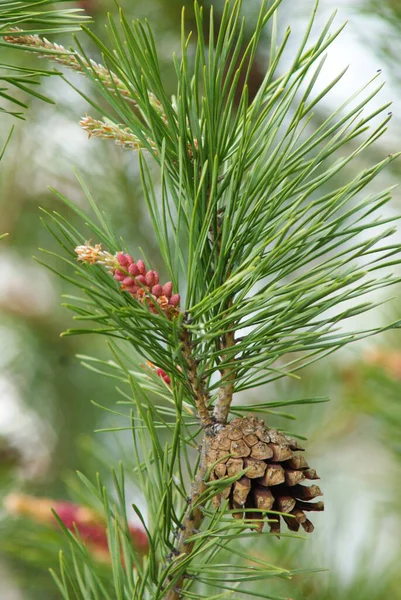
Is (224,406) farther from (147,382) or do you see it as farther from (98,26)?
(98,26)

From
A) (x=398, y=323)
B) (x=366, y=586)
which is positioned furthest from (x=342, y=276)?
(x=366, y=586)

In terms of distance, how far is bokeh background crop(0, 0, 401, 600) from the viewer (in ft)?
2.42

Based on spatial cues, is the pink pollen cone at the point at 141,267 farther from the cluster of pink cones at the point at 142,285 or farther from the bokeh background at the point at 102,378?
the bokeh background at the point at 102,378

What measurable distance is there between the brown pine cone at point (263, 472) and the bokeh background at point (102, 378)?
25 cm

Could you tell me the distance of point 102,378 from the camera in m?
1.44

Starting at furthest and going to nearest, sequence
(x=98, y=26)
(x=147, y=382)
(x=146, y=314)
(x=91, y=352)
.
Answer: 1. (x=91, y=352)
2. (x=98, y=26)
3. (x=147, y=382)
4. (x=146, y=314)

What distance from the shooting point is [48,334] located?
1392mm

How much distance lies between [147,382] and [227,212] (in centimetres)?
12

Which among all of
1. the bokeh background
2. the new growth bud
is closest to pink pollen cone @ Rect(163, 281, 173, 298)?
the new growth bud

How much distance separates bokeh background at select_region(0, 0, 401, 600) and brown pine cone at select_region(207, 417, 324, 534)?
0.25 meters

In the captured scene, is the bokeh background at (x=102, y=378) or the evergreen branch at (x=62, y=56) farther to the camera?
the bokeh background at (x=102, y=378)

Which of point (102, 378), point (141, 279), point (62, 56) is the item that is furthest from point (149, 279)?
point (102, 378)

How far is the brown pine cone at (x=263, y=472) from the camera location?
309 mm

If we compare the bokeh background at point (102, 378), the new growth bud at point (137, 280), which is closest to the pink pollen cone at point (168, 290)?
the new growth bud at point (137, 280)
